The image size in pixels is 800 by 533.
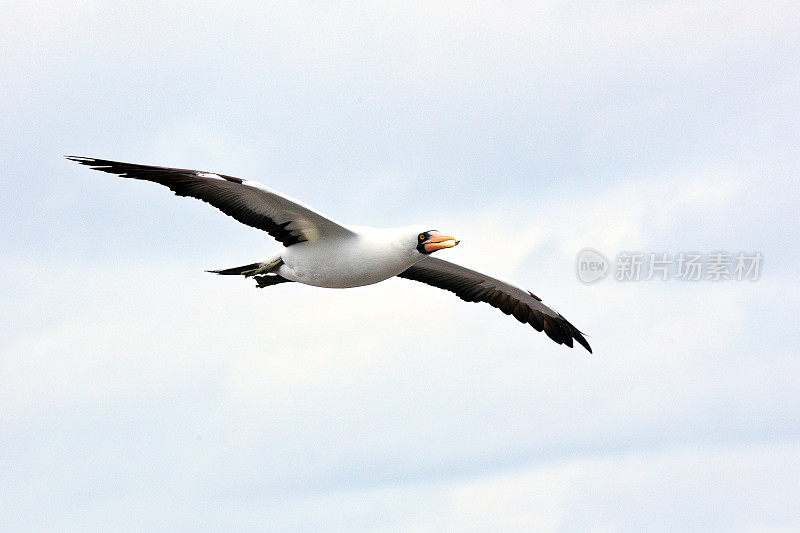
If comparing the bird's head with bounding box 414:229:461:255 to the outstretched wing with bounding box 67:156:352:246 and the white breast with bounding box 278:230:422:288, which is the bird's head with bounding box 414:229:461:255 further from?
the outstretched wing with bounding box 67:156:352:246

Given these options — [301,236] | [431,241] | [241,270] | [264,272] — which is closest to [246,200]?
[301,236]

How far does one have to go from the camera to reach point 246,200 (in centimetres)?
2030

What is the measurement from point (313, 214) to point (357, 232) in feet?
3.45

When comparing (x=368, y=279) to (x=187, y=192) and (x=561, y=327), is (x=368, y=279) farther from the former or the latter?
(x=561, y=327)

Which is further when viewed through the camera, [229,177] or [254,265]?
[254,265]

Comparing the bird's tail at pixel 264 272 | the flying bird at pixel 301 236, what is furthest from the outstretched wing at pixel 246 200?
the bird's tail at pixel 264 272

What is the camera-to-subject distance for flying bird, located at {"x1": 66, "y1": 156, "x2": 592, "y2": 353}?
19500 millimetres

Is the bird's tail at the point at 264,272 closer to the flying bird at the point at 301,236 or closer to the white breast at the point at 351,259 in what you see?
the flying bird at the point at 301,236

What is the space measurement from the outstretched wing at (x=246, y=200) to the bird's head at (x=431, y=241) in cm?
128

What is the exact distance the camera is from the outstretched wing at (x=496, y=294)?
962 inches

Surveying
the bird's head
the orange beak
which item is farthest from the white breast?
the orange beak

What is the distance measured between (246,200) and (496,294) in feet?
24.1

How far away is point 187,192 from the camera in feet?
65.9

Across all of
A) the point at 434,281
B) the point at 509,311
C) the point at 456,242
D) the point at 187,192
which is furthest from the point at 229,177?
the point at 509,311
